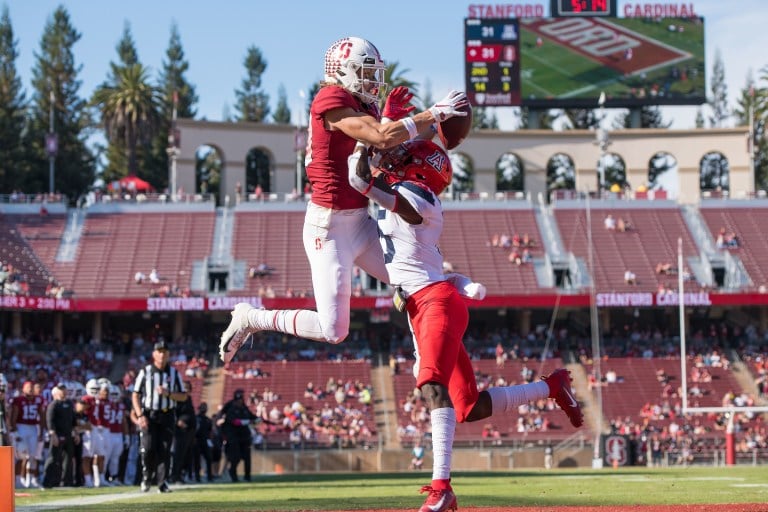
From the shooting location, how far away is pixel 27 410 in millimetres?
21422

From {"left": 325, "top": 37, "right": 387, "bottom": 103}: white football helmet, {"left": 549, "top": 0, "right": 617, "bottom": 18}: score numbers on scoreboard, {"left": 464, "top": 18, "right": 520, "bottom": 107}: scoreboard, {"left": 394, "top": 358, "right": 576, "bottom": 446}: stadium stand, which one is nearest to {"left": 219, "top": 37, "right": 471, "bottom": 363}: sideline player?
{"left": 325, "top": 37, "right": 387, "bottom": 103}: white football helmet

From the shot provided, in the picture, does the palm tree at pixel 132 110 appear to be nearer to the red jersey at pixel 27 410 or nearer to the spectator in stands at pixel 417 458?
the spectator in stands at pixel 417 458

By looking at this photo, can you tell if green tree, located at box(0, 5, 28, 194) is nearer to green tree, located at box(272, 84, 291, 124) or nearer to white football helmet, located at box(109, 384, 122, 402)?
green tree, located at box(272, 84, 291, 124)

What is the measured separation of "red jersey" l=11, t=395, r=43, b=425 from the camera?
69.8 feet

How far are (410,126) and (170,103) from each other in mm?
73693

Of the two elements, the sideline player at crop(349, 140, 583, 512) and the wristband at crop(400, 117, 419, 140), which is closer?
the wristband at crop(400, 117, 419, 140)

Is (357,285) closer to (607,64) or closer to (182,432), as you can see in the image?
(607,64)

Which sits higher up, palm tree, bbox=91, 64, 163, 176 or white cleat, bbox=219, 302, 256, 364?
palm tree, bbox=91, 64, 163, 176

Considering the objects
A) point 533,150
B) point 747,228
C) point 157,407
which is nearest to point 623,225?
point 747,228

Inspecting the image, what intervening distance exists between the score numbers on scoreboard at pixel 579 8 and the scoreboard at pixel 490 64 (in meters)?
2.36

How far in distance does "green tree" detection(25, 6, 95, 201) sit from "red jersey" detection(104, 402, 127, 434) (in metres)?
55.9

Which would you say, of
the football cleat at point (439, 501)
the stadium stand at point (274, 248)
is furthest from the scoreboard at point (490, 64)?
the football cleat at point (439, 501)

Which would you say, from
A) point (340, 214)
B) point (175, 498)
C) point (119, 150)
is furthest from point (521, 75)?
point (340, 214)

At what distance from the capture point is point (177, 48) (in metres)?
84.9
